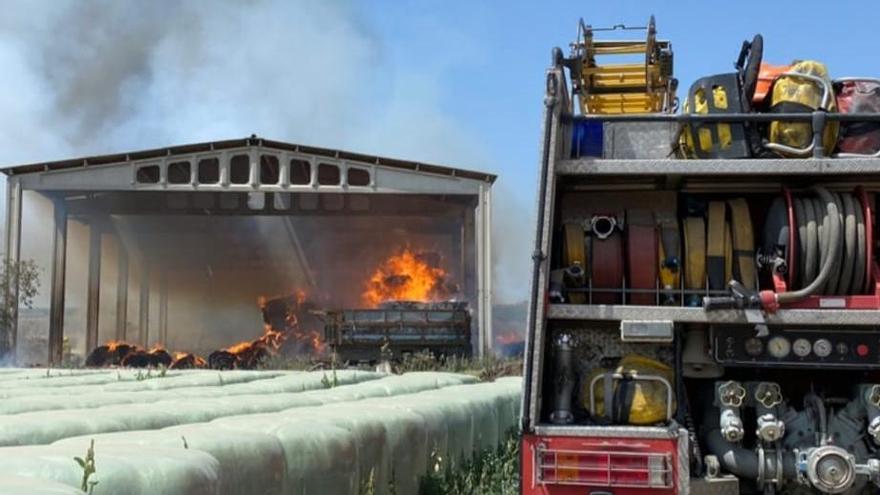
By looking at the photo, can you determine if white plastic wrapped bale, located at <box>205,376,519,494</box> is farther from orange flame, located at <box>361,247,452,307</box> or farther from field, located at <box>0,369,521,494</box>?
orange flame, located at <box>361,247,452,307</box>

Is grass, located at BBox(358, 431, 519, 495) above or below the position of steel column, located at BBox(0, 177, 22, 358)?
below

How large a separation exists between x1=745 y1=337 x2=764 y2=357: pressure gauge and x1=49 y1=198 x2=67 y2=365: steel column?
26291 mm

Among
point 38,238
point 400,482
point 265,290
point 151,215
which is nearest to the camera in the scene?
point 400,482

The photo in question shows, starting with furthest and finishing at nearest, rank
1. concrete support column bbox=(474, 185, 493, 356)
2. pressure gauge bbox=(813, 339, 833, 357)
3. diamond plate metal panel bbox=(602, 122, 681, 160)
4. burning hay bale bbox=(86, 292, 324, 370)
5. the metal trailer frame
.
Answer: burning hay bale bbox=(86, 292, 324, 370)
the metal trailer frame
concrete support column bbox=(474, 185, 493, 356)
diamond plate metal panel bbox=(602, 122, 681, 160)
pressure gauge bbox=(813, 339, 833, 357)

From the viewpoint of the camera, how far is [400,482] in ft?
21.1

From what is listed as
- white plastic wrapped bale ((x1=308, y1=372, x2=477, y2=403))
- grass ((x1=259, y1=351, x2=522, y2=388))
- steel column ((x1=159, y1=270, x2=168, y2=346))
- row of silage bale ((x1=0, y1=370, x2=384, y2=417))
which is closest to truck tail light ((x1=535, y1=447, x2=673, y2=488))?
row of silage bale ((x1=0, y1=370, x2=384, y2=417))

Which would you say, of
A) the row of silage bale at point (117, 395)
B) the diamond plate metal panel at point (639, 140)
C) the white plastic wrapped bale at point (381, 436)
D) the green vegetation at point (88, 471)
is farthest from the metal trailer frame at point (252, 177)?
the green vegetation at point (88, 471)

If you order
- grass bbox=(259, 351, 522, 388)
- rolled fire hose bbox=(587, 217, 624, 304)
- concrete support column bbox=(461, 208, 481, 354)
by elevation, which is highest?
concrete support column bbox=(461, 208, 481, 354)

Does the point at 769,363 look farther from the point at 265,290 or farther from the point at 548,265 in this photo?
the point at 265,290

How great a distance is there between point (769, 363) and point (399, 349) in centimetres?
1892

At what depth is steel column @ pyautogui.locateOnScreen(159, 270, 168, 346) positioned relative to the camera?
129 feet

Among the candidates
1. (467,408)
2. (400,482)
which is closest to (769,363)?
(400,482)

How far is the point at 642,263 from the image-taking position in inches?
218

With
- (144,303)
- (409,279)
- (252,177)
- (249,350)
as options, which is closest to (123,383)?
(252,177)
